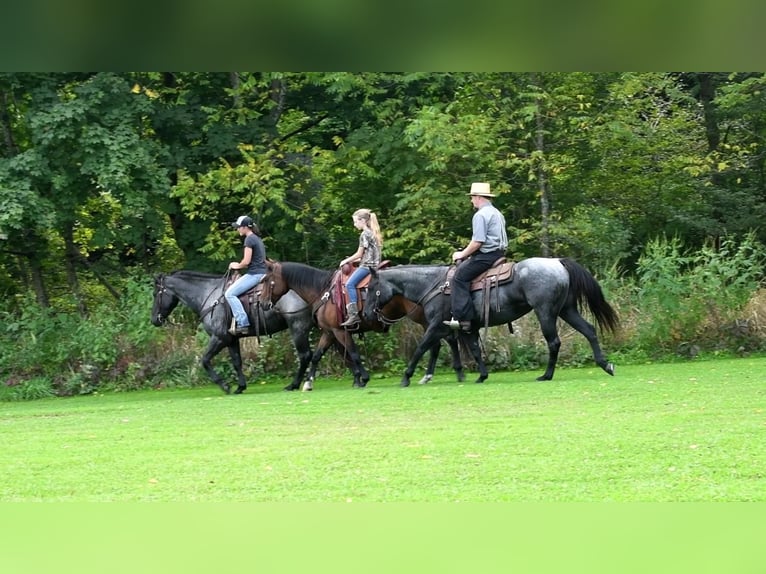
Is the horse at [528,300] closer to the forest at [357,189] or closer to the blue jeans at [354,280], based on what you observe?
the blue jeans at [354,280]

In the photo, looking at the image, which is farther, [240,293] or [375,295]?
[240,293]

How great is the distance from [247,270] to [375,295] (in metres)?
2.17

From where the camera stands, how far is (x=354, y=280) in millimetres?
15008

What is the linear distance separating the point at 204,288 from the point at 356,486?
10.3 m

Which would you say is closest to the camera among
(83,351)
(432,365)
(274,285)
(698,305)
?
(274,285)

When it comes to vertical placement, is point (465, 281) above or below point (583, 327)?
above

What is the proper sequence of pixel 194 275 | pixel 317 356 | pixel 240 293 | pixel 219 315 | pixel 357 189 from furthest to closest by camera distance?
pixel 357 189, pixel 194 275, pixel 219 315, pixel 317 356, pixel 240 293

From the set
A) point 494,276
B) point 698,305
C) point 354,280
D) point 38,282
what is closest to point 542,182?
point 698,305

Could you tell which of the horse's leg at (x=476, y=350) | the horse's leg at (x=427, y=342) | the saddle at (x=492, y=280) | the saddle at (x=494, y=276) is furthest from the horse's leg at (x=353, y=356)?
the saddle at (x=492, y=280)

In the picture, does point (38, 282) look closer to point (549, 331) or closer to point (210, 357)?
point (210, 357)

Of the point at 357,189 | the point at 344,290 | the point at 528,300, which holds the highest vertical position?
the point at 357,189

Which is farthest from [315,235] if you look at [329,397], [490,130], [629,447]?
[629,447]

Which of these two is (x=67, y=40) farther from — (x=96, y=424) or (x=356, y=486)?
(x=96, y=424)

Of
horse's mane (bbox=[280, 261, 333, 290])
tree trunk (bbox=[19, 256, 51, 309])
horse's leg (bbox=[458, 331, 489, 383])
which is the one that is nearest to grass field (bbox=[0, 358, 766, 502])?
horse's leg (bbox=[458, 331, 489, 383])
